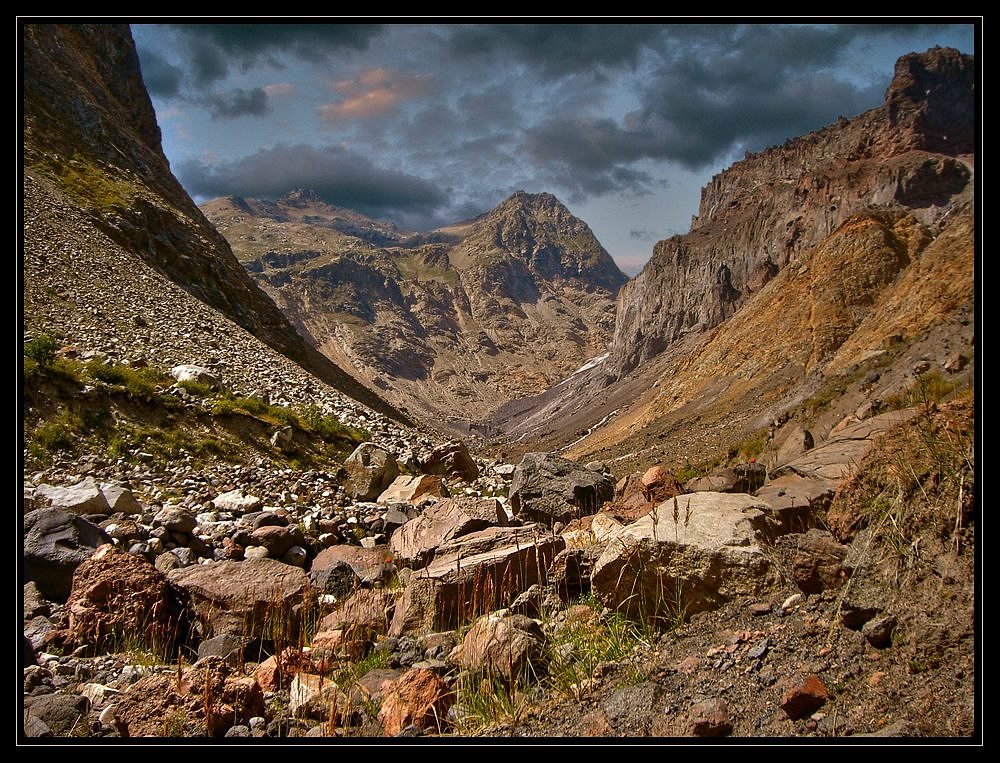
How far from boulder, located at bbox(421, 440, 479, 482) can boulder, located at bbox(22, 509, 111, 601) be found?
7.93 meters

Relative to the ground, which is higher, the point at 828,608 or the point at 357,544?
the point at 828,608

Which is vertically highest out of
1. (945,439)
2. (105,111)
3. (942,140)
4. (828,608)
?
(942,140)

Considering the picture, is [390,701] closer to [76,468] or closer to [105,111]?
[76,468]

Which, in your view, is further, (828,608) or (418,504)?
(418,504)

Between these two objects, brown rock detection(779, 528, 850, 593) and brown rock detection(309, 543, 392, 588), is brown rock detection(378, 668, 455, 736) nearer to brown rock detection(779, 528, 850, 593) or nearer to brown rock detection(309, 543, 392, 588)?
brown rock detection(779, 528, 850, 593)

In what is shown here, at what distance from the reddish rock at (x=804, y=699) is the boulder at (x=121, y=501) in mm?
8070

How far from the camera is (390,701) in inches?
149

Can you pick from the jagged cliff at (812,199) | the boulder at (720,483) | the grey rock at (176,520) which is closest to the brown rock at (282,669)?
the grey rock at (176,520)

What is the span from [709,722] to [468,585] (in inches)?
105

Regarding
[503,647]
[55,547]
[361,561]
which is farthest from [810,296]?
[55,547]

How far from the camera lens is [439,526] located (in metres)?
7.28

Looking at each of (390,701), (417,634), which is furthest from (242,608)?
(390,701)

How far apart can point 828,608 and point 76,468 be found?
10157mm

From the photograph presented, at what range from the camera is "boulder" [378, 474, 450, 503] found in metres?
10.6
